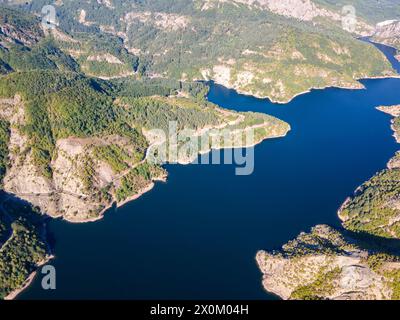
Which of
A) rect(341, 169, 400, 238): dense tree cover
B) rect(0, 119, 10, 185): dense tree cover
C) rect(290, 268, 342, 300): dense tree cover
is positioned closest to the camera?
rect(290, 268, 342, 300): dense tree cover

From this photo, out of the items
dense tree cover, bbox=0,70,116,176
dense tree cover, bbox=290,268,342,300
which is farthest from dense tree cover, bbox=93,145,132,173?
dense tree cover, bbox=290,268,342,300

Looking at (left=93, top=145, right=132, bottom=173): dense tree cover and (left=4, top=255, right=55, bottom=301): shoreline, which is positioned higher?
(left=93, top=145, right=132, bottom=173): dense tree cover

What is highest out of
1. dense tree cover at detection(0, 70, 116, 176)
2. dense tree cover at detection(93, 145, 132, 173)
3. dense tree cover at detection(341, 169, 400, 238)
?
dense tree cover at detection(0, 70, 116, 176)

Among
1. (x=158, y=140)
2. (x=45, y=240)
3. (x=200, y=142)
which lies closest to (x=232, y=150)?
(x=200, y=142)

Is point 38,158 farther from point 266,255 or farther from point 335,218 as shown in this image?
point 335,218

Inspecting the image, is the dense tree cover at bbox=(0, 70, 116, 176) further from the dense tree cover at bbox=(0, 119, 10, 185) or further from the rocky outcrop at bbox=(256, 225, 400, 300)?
the rocky outcrop at bbox=(256, 225, 400, 300)

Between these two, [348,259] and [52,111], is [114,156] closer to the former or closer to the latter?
[52,111]

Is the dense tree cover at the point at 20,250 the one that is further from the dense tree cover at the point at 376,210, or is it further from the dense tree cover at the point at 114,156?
the dense tree cover at the point at 376,210

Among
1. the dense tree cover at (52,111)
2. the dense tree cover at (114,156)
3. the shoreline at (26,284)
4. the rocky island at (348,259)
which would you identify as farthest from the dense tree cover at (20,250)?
the rocky island at (348,259)
